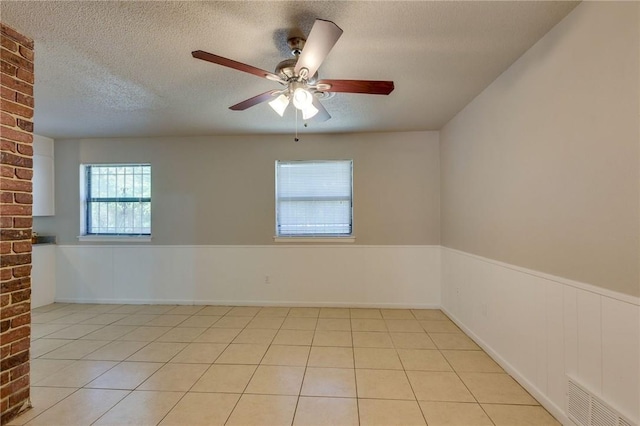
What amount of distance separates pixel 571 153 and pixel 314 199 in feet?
9.27

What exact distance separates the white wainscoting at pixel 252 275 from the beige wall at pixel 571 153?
1.48 m

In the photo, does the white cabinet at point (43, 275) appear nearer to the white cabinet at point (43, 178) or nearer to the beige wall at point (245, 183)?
the beige wall at point (245, 183)

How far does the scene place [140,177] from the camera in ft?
13.7

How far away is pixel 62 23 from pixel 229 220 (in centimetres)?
266

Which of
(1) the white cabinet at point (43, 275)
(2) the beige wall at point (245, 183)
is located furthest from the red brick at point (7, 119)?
(1) the white cabinet at point (43, 275)

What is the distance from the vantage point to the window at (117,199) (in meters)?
4.15

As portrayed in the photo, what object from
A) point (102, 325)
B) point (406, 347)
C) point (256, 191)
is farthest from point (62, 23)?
point (406, 347)

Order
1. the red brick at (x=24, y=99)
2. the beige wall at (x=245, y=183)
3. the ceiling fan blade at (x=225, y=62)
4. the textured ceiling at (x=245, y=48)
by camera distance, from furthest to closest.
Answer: the beige wall at (x=245, y=183)
the red brick at (x=24, y=99)
the textured ceiling at (x=245, y=48)
the ceiling fan blade at (x=225, y=62)

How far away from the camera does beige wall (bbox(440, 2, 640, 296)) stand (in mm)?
1308

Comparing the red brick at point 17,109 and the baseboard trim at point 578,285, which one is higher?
the red brick at point 17,109

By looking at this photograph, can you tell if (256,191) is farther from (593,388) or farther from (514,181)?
(593,388)

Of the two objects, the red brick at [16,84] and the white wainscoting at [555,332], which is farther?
the red brick at [16,84]

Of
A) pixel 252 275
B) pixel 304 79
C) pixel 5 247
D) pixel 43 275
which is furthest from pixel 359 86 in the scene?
pixel 43 275

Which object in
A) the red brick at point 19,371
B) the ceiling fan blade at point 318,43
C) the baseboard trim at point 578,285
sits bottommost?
the red brick at point 19,371
